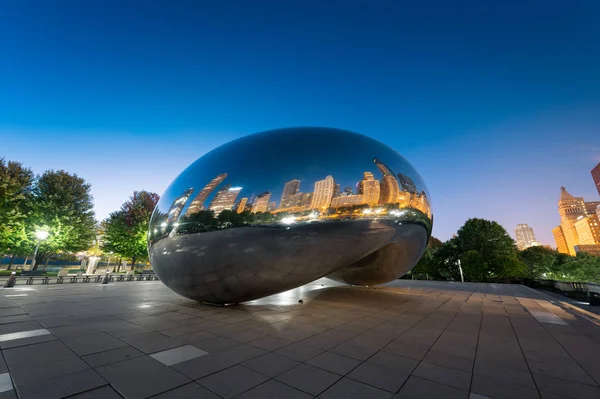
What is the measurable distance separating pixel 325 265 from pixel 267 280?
1734 mm

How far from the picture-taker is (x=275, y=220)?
250 inches

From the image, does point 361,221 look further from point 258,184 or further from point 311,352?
point 311,352

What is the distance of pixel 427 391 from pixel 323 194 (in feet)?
14.3

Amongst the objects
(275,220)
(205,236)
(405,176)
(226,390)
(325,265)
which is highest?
(405,176)

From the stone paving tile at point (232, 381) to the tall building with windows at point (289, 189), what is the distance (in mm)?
3608

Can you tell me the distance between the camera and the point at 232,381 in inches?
133

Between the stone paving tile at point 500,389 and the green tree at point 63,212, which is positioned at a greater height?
the green tree at point 63,212

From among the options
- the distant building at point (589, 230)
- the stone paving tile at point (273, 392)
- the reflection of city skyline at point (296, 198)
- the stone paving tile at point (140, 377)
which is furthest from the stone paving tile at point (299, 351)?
the distant building at point (589, 230)

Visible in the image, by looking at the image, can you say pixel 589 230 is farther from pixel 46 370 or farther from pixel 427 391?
pixel 46 370

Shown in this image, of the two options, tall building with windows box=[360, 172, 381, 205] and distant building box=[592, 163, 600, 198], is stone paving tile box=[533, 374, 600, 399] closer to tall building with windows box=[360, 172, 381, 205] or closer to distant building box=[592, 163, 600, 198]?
tall building with windows box=[360, 172, 381, 205]

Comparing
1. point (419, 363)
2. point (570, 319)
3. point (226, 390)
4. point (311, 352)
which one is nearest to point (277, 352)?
point (311, 352)

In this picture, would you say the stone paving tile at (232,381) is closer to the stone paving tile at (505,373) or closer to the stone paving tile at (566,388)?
the stone paving tile at (505,373)

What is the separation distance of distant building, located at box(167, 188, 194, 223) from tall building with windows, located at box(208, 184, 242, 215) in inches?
39.8

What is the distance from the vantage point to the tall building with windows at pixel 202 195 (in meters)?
6.84
